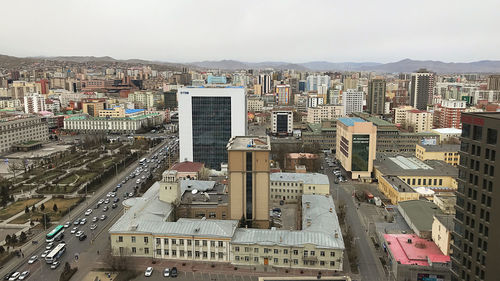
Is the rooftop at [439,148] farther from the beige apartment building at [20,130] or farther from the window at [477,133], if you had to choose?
the beige apartment building at [20,130]

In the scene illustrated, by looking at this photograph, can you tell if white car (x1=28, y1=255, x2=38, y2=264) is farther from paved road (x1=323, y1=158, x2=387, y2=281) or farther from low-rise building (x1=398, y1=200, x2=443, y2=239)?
low-rise building (x1=398, y1=200, x2=443, y2=239)

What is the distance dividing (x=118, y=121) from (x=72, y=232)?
58106 millimetres

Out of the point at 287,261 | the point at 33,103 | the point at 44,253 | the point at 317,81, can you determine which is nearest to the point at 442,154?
the point at 287,261

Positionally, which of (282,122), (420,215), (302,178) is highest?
(282,122)

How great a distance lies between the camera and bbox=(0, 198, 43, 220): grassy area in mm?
37816

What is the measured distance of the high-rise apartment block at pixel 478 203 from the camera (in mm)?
16484

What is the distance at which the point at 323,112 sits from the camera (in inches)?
3821

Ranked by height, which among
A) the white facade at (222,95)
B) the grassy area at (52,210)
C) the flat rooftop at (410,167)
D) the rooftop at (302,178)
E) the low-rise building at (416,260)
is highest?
the white facade at (222,95)

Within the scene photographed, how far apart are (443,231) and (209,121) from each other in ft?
106

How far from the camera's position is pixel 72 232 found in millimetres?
33344

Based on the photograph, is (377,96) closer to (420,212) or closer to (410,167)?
(410,167)

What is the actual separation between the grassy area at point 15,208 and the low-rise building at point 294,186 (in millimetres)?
25935

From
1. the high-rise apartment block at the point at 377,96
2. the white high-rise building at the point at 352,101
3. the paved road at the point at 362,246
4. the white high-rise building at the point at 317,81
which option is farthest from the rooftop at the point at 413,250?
the white high-rise building at the point at 317,81

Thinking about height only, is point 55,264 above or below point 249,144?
below
